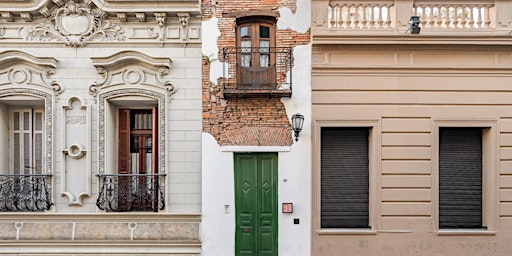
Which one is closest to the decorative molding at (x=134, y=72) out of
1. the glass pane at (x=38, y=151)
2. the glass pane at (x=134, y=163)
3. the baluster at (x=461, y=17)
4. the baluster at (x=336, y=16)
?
the glass pane at (x=134, y=163)

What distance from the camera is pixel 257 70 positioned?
810 cm

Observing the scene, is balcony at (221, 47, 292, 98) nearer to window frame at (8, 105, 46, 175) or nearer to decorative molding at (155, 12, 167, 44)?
decorative molding at (155, 12, 167, 44)

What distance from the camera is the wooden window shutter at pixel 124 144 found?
8.38 metres

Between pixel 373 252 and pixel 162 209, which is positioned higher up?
pixel 162 209

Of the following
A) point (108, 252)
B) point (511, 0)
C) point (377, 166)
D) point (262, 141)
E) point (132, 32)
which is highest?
point (511, 0)

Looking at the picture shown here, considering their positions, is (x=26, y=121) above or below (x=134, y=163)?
above

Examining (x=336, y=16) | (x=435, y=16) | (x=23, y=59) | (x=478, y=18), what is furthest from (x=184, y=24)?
(x=478, y=18)

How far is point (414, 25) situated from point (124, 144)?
6.63m

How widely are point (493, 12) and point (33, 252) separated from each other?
10923 millimetres

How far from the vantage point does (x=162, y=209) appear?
8.02 meters

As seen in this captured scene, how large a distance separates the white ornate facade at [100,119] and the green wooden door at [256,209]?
89 centimetres

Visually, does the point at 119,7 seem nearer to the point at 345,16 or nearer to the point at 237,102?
the point at 237,102

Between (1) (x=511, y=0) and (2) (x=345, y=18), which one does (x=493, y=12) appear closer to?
(1) (x=511, y=0)

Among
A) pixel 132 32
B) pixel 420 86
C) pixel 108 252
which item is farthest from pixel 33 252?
pixel 420 86
